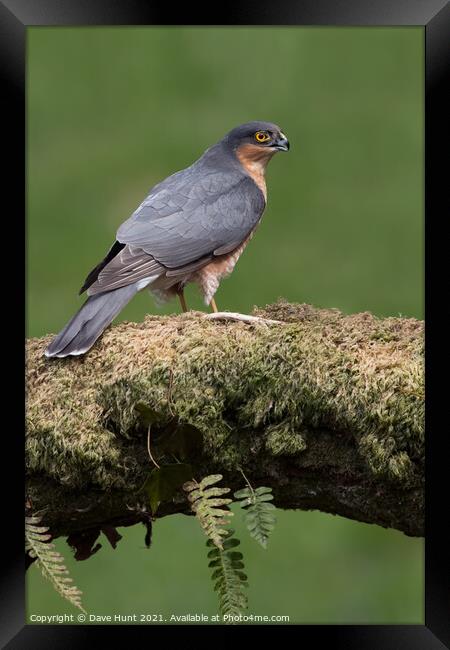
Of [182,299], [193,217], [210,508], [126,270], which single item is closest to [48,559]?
[210,508]

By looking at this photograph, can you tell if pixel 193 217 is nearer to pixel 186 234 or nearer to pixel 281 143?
pixel 186 234

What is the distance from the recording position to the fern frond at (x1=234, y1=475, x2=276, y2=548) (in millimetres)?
3898

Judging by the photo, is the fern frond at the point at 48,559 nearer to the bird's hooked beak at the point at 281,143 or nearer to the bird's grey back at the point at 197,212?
the bird's grey back at the point at 197,212

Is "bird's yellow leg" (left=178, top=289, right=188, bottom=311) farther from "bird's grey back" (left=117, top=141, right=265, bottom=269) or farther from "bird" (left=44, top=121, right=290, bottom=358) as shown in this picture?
"bird's grey back" (left=117, top=141, right=265, bottom=269)

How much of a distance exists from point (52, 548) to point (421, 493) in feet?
5.35

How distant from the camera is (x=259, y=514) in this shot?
394 cm

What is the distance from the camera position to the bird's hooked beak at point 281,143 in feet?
20.8

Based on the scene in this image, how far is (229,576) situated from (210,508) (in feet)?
1.03

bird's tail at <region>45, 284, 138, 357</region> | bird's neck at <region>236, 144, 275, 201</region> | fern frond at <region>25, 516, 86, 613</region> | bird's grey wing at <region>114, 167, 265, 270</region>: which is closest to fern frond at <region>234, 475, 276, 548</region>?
fern frond at <region>25, 516, 86, 613</region>

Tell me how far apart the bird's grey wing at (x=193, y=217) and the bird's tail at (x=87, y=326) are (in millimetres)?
415
